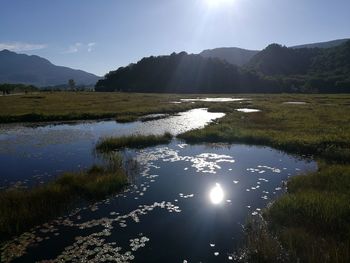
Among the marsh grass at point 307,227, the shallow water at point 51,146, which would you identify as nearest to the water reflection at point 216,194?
the marsh grass at point 307,227

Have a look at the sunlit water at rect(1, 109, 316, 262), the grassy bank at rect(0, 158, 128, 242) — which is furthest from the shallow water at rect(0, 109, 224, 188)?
the grassy bank at rect(0, 158, 128, 242)

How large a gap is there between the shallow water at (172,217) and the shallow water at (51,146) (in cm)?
684

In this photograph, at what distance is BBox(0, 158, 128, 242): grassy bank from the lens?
Answer: 16422 millimetres

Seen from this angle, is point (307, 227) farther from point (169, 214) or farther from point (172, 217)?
point (169, 214)

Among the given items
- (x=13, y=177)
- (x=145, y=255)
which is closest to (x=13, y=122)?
(x=13, y=177)

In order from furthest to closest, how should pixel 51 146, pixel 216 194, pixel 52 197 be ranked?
1. pixel 51 146
2. pixel 216 194
3. pixel 52 197

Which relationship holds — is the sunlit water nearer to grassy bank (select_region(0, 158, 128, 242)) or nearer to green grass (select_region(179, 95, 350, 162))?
grassy bank (select_region(0, 158, 128, 242))

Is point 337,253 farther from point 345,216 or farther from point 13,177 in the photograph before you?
point 13,177

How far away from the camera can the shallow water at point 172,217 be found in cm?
1409

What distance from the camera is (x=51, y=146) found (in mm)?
36688

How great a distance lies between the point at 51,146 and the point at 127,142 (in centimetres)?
798

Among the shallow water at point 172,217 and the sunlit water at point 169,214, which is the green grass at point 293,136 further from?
the shallow water at point 172,217

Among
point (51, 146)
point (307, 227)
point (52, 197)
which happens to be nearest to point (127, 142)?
point (51, 146)

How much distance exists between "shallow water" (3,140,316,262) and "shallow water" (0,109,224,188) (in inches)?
269
